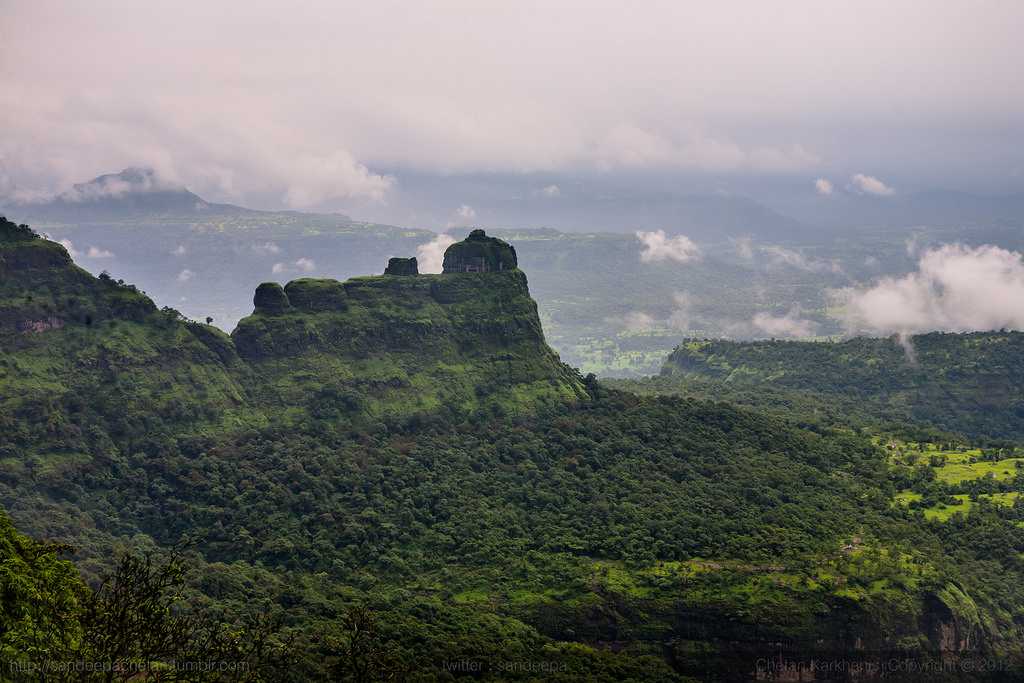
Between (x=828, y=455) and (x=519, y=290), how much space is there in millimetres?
64020

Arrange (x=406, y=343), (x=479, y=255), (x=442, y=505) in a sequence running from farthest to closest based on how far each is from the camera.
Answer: (x=479, y=255), (x=406, y=343), (x=442, y=505)

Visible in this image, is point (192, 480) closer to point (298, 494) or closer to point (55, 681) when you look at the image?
point (298, 494)

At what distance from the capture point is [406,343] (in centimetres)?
14612

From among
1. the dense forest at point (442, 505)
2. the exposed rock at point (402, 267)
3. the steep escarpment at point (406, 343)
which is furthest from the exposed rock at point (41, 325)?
the exposed rock at point (402, 267)

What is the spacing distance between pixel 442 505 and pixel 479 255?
6670cm

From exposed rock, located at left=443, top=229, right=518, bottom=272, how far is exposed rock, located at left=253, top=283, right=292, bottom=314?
3629cm

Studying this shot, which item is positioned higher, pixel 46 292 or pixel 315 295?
pixel 315 295

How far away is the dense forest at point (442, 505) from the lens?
8462cm

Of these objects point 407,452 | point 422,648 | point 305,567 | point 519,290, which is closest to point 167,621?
point 422,648

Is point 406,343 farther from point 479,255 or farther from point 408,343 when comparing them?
point 479,255

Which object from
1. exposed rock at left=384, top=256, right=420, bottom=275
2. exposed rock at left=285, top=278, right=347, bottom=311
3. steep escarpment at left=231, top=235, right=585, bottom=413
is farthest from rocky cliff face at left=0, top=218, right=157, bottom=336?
exposed rock at left=384, top=256, right=420, bottom=275

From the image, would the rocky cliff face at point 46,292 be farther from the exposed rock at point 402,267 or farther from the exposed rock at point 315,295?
the exposed rock at point 402,267

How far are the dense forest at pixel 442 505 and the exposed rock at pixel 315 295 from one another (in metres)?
0.52

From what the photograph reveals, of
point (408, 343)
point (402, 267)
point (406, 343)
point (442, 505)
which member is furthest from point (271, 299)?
point (442, 505)
